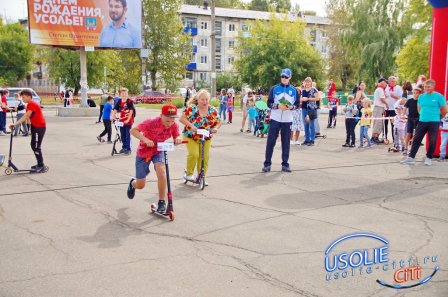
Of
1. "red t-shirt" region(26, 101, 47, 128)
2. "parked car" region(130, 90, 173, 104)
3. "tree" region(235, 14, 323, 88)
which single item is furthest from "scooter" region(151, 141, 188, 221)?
"tree" region(235, 14, 323, 88)

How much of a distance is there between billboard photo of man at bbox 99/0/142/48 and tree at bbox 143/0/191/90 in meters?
27.7

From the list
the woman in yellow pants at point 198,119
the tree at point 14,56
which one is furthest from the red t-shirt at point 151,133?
the tree at point 14,56

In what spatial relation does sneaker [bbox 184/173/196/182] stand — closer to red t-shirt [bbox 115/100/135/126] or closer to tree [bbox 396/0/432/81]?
red t-shirt [bbox 115/100/135/126]

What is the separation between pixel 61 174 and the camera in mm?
10109

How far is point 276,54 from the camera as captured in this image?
168ft

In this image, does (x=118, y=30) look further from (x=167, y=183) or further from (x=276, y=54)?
(x=167, y=183)

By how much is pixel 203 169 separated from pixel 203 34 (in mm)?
81780

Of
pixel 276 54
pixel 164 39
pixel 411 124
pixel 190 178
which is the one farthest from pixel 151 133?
pixel 164 39

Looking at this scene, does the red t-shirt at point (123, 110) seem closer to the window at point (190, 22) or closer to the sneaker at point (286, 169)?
the sneaker at point (286, 169)

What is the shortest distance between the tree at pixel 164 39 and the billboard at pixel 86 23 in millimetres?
27500

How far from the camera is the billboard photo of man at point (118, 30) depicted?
32156 mm

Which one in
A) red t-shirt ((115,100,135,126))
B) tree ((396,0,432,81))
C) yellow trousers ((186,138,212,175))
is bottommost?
yellow trousers ((186,138,212,175))

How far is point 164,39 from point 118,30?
28.3m

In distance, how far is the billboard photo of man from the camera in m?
32.2
